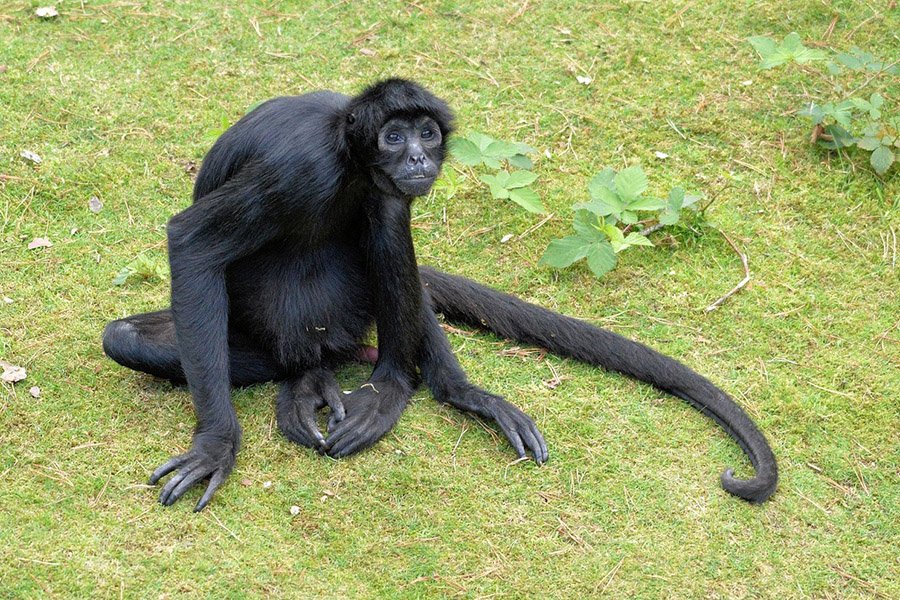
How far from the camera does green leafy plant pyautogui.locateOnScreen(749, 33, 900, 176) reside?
735 cm

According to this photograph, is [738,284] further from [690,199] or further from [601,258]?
[601,258]

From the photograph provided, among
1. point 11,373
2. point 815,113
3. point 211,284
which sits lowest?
point 11,373

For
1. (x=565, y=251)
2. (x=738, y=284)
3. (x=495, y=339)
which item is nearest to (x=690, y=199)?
(x=738, y=284)

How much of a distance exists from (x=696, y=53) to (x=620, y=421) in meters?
3.89

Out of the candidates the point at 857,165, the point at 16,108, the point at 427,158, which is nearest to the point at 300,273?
the point at 427,158

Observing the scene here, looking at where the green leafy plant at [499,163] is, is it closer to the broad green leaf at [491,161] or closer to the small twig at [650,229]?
the broad green leaf at [491,161]

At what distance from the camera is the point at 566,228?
7.31m

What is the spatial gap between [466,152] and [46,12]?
399 cm

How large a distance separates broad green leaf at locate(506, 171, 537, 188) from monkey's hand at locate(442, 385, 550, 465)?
65.7 inches

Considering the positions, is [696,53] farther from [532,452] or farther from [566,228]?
[532,452]

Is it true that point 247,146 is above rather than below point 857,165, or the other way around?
above

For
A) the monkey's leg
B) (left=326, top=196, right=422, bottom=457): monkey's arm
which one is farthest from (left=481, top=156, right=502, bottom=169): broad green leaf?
the monkey's leg

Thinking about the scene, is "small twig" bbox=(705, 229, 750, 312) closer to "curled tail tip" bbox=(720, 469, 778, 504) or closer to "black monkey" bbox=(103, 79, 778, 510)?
"black monkey" bbox=(103, 79, 778, 510)

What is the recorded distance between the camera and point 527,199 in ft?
22.5
